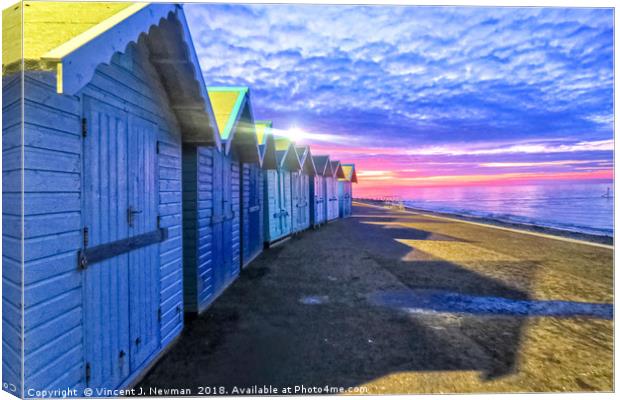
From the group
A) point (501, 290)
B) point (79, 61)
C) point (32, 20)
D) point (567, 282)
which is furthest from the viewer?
point (567, 282)

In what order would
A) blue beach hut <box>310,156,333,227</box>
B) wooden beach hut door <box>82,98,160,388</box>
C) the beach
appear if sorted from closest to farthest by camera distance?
1. wooden beach hut door <box>82,98,160,388</box>
2. the beach
3. blue beach hut <box>310,156,333,227</box>

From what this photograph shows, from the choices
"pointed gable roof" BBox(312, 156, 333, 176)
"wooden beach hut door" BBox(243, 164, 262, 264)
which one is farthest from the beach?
"pointed gable roof" BBox(312, 156, 333, 176)

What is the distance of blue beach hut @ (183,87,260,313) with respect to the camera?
19.3 feet

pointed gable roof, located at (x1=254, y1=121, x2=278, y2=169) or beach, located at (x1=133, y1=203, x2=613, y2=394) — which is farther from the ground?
pointed gable roof, located at (x1=254, y1=121, x2=278, y2=169)

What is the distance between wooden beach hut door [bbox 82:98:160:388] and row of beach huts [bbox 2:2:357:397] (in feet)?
0.05

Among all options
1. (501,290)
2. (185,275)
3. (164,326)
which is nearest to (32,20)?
(164,326)

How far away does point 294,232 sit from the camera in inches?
655

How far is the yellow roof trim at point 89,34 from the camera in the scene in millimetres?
2066

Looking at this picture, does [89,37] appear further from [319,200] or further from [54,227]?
[319,200]

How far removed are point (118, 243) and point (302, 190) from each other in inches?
582

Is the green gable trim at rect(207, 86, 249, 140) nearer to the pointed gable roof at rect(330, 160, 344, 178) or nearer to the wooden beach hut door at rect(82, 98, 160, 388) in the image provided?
the wooden beach hut door at rect(82, 98, 160, 388)

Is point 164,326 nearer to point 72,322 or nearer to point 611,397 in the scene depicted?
point 72,322

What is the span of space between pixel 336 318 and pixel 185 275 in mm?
2709

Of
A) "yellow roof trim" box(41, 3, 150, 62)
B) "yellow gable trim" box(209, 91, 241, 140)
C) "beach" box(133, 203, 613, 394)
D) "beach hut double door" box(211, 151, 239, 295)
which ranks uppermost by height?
"yellow gable trim" box(209, 91, 241, 140)
